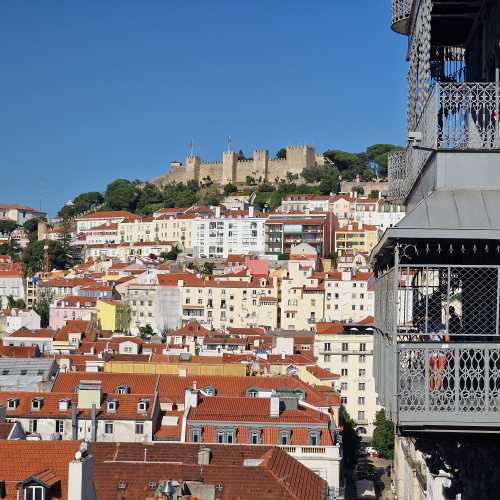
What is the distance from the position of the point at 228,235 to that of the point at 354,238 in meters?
14.9

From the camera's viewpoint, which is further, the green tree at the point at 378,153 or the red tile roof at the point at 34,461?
the green tree at the point at 378,153

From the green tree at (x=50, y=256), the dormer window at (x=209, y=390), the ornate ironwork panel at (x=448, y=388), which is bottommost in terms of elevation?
the dormer window at (x=209, y=390)

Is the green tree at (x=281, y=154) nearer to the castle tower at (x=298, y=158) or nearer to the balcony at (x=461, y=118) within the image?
the castle tower at (x=298, y=158)

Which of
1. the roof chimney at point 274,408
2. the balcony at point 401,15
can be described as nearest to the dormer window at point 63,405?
the roof chimney at point 274,408

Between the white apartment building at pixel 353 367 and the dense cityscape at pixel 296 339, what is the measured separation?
0.09 meters

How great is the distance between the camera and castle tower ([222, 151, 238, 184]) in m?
148

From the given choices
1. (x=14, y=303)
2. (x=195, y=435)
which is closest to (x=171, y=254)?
(x=14, y=303)

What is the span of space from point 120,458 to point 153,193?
125865mm

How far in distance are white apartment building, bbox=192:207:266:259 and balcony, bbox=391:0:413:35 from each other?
327 ft

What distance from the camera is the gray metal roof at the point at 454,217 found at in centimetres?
638

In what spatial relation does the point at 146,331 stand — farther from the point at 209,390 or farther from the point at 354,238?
the point at 209,390

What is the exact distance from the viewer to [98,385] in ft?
123

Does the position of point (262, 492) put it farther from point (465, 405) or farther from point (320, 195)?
point (320, 195)

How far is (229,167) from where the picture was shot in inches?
5837
